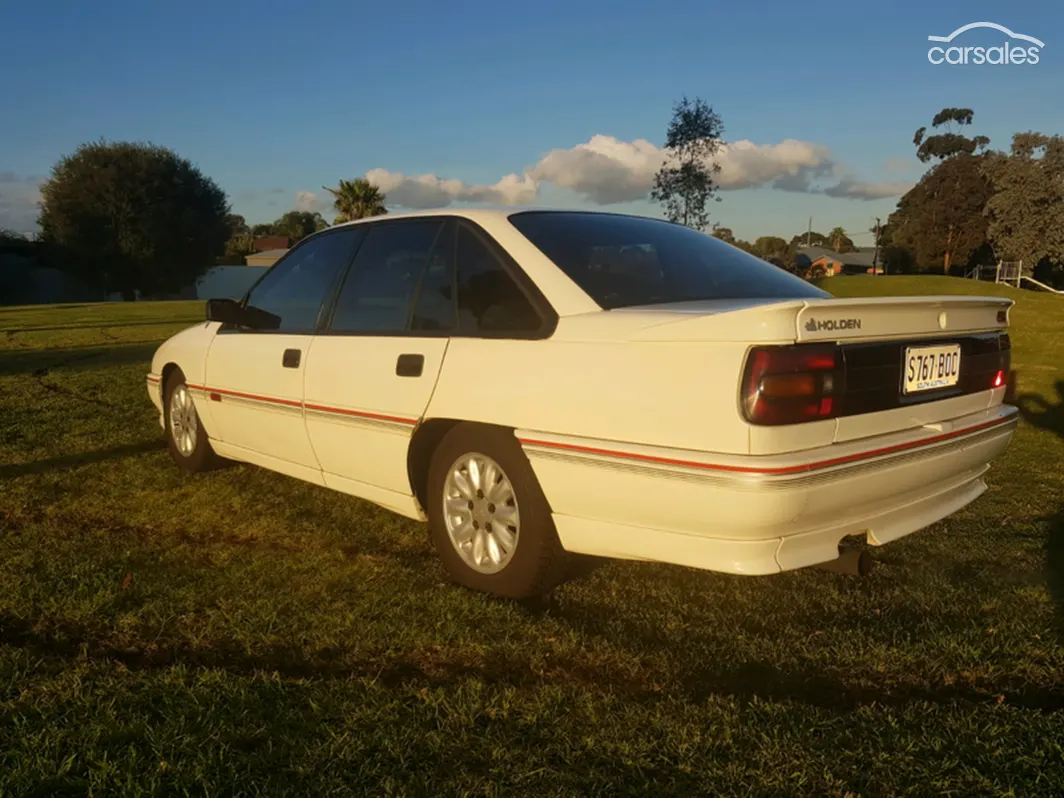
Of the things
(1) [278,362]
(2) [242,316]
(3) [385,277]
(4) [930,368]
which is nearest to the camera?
(4) [930,368]

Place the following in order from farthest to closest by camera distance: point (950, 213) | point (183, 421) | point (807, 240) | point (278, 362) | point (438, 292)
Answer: point (807, 240) < point (950, 213) < point (183, 421) < point (278, 362) < point (438, 292)

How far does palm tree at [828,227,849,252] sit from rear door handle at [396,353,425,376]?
446 ft

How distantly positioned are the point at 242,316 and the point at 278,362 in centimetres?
53

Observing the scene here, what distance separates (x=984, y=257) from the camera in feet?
216

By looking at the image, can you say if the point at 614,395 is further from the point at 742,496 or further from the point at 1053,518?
the point at 1053,518

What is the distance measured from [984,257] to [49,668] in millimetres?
74048

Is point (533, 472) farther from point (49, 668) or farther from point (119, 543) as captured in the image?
point (119, 543)

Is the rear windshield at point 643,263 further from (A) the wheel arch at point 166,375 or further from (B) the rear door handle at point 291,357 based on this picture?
(A) the wheel arch at point 166,375

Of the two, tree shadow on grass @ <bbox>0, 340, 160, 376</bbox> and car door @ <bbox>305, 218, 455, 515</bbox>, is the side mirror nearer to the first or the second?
car door @ <bbox>305, 218, 455, 515</bbox>

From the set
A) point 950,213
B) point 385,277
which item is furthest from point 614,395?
point 950,213

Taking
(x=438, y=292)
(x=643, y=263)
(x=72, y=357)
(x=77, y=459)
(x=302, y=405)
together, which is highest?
(x=643, y=263)

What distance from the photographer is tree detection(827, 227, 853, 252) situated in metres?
132

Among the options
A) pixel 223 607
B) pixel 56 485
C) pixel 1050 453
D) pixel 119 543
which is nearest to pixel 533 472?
pixel 223 607

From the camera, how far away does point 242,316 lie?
4930 millimetres
